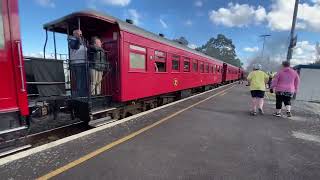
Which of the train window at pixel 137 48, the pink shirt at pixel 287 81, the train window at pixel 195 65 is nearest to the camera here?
the train window at pixel 137 48

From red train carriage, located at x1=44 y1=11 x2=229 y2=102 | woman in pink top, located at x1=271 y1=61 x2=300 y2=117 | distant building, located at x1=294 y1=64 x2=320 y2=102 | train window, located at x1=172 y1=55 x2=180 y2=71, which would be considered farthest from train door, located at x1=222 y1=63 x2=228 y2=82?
woman in pink top, located at x1=271 y1=61 x2=300 y2=117

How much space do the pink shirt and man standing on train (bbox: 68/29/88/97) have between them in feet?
21.7

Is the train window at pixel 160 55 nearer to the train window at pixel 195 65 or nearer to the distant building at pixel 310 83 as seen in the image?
the train window at pixel 195 65

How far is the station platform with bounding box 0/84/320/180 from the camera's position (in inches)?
143

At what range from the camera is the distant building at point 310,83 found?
1611 cm

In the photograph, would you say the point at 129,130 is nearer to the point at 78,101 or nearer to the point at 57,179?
the point at 78,101

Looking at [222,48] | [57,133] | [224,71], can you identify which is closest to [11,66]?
[57,133]

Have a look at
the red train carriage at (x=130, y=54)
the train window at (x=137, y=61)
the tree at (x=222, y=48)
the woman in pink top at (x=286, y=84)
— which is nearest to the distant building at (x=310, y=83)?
the woman in pink top at (x=286, y=84)

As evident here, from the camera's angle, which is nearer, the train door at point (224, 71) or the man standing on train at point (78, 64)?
the man standing on train at point (78, 64)

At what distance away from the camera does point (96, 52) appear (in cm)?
676

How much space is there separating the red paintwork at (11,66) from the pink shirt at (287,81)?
7.93 meters

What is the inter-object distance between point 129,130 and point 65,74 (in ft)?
9.45

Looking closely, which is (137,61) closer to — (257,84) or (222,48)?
(257,84)

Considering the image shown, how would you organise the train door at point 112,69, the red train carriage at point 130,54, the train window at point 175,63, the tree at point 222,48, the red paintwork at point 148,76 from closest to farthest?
the red train carriage at point 130,54 → the train door at point 112,69 → the red paintwork at point 148,76 → the train window at point 175,63 → the tree at point 222,48
